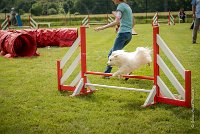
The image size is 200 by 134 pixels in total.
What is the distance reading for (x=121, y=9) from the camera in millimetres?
6812

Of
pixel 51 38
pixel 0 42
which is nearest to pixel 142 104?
pixel 0 42

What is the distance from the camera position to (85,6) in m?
53.7

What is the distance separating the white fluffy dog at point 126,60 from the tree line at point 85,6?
40.2 m

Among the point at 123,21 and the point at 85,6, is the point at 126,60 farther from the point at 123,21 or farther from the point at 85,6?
the point at 85,6

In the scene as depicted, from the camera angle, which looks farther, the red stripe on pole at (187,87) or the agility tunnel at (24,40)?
the agility tunnel at (24,40)

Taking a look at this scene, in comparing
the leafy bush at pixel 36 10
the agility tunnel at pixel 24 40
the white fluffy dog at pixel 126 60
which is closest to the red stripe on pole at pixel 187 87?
the white fluffy dog at pixel 126 60

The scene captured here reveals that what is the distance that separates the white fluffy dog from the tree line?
132 feet

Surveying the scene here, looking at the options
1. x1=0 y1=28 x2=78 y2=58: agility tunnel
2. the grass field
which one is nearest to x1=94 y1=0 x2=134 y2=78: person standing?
the grass field

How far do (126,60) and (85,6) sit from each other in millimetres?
48746

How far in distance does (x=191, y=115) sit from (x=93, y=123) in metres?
1.31

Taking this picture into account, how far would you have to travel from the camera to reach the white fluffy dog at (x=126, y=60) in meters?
5.80

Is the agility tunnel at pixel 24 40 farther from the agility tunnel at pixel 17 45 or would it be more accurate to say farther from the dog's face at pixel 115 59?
the dog's face at pixel 115 59

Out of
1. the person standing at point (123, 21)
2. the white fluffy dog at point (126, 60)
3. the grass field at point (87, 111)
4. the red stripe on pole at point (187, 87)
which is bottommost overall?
the grass field at point (87, 111)

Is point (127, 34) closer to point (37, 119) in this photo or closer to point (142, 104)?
point (142, 104)
